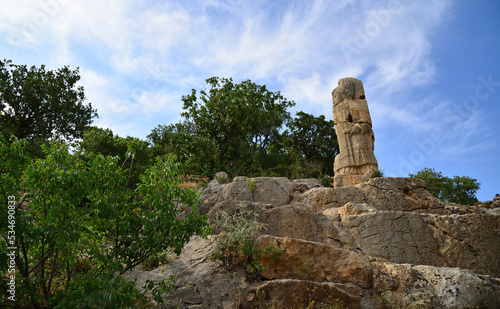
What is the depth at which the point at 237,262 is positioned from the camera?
22.1ft

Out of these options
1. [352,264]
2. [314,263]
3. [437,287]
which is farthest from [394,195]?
[314,263]

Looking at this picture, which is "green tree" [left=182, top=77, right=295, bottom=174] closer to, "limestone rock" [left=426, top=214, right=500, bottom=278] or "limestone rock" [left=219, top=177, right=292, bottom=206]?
"limestone rock" [left=219, top=177, right=292, bottom=206]

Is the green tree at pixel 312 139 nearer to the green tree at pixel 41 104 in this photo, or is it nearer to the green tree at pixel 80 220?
the green tree at pixel 41 104

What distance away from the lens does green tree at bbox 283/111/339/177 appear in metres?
37.0

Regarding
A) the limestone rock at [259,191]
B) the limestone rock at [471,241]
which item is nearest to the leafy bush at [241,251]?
the limestone rock at [471,241]

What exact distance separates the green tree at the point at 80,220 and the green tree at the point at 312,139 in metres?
32.1

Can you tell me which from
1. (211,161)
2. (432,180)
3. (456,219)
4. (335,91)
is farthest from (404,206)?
(432,180)

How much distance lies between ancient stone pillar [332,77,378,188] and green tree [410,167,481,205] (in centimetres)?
1596

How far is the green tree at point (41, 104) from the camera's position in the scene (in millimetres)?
23906

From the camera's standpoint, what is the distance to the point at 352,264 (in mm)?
6816

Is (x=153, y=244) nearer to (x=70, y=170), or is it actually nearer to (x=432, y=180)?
(x=70, y=170)

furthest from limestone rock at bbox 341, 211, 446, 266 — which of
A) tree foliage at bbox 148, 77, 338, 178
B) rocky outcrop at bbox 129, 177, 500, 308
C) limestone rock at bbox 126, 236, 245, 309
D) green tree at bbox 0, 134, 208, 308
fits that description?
tree foliage at bbox 148, 77, 338, 178

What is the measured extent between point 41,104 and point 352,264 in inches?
1022

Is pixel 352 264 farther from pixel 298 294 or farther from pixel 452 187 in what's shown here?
pixel 452 187
